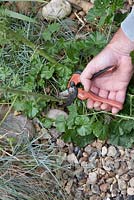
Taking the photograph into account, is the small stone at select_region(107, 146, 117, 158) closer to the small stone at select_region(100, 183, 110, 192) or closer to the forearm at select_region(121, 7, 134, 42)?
the small stone at select_region(100, 183, 110, 192)

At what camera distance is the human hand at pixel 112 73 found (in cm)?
201

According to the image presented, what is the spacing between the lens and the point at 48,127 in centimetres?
219

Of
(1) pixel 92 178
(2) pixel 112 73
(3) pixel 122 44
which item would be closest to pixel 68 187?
(1) pixel 92 178

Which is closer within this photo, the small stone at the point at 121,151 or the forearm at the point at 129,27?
the forearm at the point at 129,27

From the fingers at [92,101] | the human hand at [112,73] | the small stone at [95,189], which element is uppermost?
the human hand at [112,73]

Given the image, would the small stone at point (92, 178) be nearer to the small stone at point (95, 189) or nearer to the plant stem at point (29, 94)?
the small stone at point (95, 189)

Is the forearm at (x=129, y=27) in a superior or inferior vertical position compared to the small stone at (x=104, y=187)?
superior

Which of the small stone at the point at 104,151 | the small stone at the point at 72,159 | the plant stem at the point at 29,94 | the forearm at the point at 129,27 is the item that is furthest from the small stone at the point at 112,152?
the forearm at the point at 129,27

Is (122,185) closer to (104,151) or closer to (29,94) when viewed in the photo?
(104,151)

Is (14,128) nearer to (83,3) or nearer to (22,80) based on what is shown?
(22,80)

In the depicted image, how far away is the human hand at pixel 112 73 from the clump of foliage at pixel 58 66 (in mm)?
42

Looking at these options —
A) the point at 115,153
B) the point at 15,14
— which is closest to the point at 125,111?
the point at 115,153

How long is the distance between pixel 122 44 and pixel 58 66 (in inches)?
10.9

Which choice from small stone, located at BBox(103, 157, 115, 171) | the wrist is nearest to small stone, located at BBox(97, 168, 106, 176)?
small stone, located at BBox(103, 157, 115, 171)
